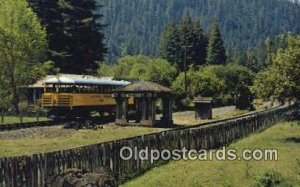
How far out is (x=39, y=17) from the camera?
6456 cm

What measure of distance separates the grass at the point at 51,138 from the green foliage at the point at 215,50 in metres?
75.5

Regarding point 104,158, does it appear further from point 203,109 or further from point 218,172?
point 203,109

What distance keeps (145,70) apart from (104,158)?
64.6m

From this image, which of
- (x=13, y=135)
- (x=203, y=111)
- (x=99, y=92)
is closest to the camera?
(x=13, y=135)

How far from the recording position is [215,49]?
381 feet

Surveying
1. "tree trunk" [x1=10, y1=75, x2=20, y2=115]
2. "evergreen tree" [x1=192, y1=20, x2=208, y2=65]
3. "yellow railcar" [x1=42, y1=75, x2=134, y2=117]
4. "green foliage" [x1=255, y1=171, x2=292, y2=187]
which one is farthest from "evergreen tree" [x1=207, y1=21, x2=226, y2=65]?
"green foliage" [x1=255, y1=171, x2=292, y2=187]

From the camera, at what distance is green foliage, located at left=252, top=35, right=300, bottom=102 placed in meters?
31.5

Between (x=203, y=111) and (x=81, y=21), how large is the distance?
2479 centimetres

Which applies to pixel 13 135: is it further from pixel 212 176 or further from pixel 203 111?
pixel 203 111

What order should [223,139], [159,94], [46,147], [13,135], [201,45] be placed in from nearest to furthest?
[46,147] < [223,139] < [13,135] < [159,94] < [201,45]

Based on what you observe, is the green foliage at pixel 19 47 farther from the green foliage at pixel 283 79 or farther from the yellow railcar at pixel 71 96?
the green foliage at pixel 283 79

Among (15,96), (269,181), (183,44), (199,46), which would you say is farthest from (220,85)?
(269,181)

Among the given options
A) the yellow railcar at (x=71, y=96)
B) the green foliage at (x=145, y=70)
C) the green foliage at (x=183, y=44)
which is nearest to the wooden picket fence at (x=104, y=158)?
the yellow railcar at (x=71, y=96)

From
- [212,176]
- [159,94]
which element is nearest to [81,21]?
[159,94]
